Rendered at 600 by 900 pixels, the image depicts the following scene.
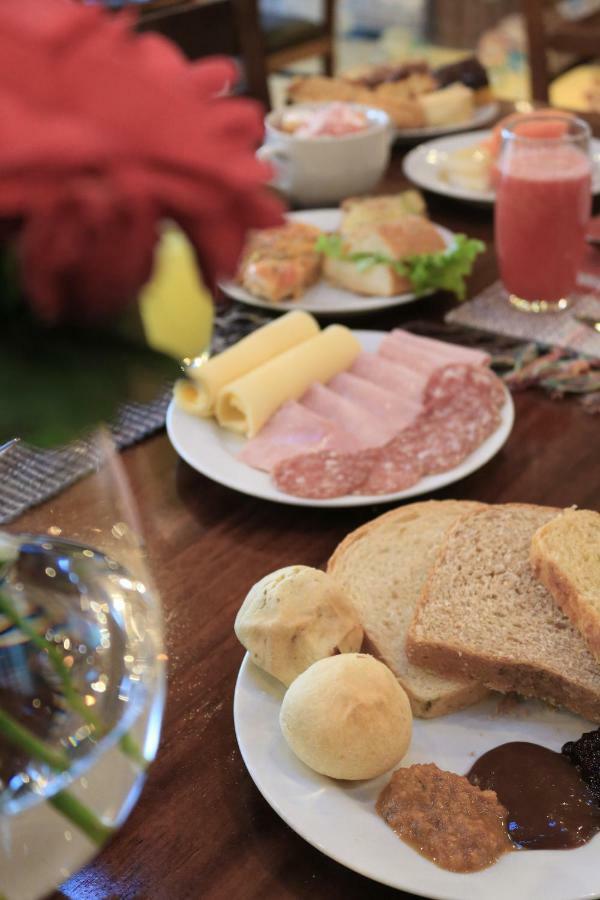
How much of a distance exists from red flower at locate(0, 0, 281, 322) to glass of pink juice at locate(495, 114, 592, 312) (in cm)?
127

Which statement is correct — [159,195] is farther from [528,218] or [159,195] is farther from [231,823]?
[528,218]

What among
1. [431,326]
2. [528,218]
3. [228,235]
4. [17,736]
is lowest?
[431,326]

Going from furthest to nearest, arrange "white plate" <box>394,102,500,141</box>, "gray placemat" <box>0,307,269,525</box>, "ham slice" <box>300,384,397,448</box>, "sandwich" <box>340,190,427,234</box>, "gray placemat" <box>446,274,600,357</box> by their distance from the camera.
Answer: "white plate" <box>394,102,500,141</box>, "sandwich" <box>340,190,427,234</box>, "gray placemat" <box>446,274,600,357</box>, "ham slice" <box>300,384,397,448</box>, "gray placemat" <box>0,307,269,525</box>

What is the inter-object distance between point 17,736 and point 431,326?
45.8 inches

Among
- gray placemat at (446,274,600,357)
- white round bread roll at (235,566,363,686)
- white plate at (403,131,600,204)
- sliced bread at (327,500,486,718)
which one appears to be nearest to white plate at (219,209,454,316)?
gray placemat at (446,274,600,357)

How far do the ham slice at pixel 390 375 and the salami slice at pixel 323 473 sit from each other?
169 mm

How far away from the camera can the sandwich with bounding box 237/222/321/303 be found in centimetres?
160

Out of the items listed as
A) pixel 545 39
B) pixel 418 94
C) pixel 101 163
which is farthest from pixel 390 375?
pixel 545 39

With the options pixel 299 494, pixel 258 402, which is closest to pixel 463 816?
pixel 299 494

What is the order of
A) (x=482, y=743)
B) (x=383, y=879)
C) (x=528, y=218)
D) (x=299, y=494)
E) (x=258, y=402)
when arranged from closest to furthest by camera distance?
(x=383, y=879) < (x=482, y=743) < (x=299, y=494) < (x=258, y=402) < (x=528, y=218)

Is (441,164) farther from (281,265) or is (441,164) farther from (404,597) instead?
(404,597)

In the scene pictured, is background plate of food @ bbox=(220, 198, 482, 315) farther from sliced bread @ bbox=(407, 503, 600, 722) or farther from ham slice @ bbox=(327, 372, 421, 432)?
sliced bread @ bbox=(407, 503, 600, 722)

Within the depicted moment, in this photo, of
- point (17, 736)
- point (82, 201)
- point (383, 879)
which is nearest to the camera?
point (82, 201)

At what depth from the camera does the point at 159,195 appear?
1.09 ft
